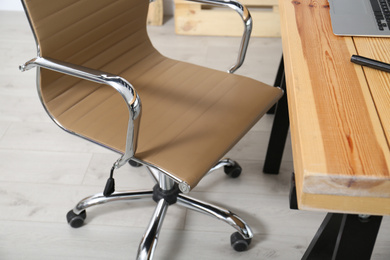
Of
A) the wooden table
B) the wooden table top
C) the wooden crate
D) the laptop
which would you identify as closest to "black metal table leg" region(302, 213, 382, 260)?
the wooden table

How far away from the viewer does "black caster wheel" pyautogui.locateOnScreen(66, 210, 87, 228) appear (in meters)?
1.53

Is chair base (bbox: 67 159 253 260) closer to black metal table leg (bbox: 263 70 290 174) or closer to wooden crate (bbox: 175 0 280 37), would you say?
black metal table leg (bbox: 263 70 290 174)

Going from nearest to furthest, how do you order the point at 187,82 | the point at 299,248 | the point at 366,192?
the point at 366,192, the point at 187,82, the point at 299,248

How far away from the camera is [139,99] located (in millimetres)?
1021

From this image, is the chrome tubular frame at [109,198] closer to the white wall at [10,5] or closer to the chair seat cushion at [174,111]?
the chair seat cushion at [174,111]

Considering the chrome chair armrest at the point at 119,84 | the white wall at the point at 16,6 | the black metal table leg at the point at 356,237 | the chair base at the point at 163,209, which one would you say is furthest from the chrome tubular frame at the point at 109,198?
the white wall at the point at 16,6

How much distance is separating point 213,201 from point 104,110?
1.92 feet

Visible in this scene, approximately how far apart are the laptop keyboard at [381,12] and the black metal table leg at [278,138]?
0.44 m

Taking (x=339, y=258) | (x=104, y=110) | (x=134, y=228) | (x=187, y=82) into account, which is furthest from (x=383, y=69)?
(x=134, y=228)

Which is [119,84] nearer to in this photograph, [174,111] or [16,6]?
[174,111]

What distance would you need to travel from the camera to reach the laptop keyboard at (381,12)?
114cm

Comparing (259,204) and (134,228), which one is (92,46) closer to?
(134,228)

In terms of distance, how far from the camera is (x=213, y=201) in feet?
5.43

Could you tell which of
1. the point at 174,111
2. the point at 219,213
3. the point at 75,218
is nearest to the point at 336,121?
the point at 174,111
